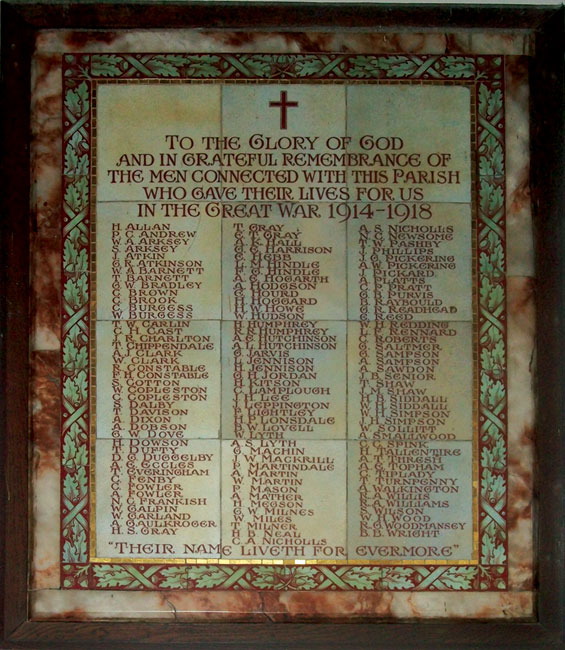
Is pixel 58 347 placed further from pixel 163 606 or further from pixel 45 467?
pixel 163 606

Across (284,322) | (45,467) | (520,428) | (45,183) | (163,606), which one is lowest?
(163,606)

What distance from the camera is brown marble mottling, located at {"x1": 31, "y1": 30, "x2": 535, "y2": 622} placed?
7.84ft

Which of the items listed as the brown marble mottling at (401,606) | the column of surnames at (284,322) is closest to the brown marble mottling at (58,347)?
the brown marble mottling at (401,606)

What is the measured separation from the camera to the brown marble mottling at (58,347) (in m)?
2.39

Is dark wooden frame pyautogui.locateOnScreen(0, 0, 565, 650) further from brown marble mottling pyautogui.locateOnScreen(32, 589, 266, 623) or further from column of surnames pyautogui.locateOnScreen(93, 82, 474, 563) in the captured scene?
column of surnames pyautogui.locateOnScreen(93, 82, 474, 563)

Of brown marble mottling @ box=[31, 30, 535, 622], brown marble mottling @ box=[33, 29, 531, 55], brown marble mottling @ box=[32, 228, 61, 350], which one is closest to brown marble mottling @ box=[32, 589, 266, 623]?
brown marble mottling @ box=[31, 30, 535, 622]

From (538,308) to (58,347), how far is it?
1.98 m

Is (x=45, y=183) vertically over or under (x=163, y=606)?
over

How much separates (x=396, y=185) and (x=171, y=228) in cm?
95

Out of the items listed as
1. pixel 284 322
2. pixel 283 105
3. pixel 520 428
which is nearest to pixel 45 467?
pixel 284 322

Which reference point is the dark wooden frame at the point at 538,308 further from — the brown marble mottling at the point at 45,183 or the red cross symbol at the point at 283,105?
the red cross symbol at the point at 283,105

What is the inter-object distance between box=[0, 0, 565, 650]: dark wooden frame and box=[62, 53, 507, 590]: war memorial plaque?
15 centimetres

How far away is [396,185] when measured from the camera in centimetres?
243

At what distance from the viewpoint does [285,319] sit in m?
2.41
